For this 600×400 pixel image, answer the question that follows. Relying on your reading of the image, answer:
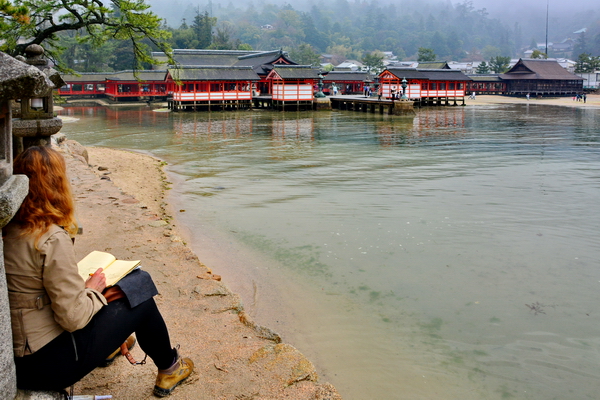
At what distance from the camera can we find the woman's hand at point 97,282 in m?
3.16

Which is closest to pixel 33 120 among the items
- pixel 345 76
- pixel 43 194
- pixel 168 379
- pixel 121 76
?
pixel 43 194

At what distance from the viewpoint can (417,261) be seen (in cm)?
811

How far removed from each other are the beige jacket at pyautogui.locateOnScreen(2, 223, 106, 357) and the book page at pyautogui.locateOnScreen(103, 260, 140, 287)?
0.35 m

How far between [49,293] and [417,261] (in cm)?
615

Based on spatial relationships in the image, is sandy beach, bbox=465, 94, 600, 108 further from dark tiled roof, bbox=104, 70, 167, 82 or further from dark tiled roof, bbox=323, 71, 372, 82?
dark tiled roof, bbox=104, 70, 167, 82

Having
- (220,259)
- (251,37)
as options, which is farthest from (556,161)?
(251,37)

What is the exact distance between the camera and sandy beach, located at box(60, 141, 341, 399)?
3805 mm

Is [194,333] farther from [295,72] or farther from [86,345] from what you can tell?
[295,72]

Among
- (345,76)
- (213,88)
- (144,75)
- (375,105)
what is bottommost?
(375,105)

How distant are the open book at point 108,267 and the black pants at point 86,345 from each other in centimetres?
16

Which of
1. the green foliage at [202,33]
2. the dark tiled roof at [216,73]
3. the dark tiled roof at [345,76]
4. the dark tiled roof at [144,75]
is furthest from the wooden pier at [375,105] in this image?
the green foliage at [202,33]

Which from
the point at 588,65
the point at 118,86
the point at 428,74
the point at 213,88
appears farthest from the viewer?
the point at 588,65

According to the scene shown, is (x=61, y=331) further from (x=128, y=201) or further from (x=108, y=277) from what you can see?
(x=128, y=201)

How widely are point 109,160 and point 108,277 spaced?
14.9m
